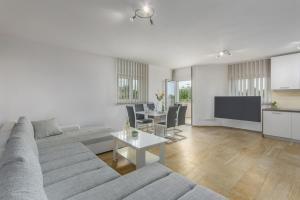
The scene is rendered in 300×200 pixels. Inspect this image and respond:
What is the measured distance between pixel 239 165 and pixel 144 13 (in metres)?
3.06

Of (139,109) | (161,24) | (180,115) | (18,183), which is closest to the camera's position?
(18,183)

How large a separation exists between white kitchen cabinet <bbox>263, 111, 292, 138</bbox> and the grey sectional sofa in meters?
4.27

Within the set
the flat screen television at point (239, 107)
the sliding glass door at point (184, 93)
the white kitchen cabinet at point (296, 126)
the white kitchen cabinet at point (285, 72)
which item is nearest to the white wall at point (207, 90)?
the flat screen television at point (239, 107)

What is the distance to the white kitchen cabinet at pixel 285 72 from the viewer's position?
4.07 metres

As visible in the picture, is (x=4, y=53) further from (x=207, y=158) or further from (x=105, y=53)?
(x=207, y=158)

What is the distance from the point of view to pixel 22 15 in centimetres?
232

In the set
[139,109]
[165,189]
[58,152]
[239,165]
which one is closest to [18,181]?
[165,189]

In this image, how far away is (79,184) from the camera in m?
1.40

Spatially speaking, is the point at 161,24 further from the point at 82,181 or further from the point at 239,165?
the point at 239,165

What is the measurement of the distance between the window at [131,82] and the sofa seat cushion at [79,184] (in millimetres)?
3512

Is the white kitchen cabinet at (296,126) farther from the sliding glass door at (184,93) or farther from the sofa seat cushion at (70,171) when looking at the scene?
the sofa seat cushion at (70,171)

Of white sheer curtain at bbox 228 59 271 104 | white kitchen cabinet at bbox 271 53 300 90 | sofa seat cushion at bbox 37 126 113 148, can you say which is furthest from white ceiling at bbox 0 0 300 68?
sofa seat cushion at bbox 37 126 113 148

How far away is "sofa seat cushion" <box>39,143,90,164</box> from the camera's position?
194cm

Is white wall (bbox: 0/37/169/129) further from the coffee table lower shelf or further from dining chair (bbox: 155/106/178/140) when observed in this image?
the coffee table lower shelf
